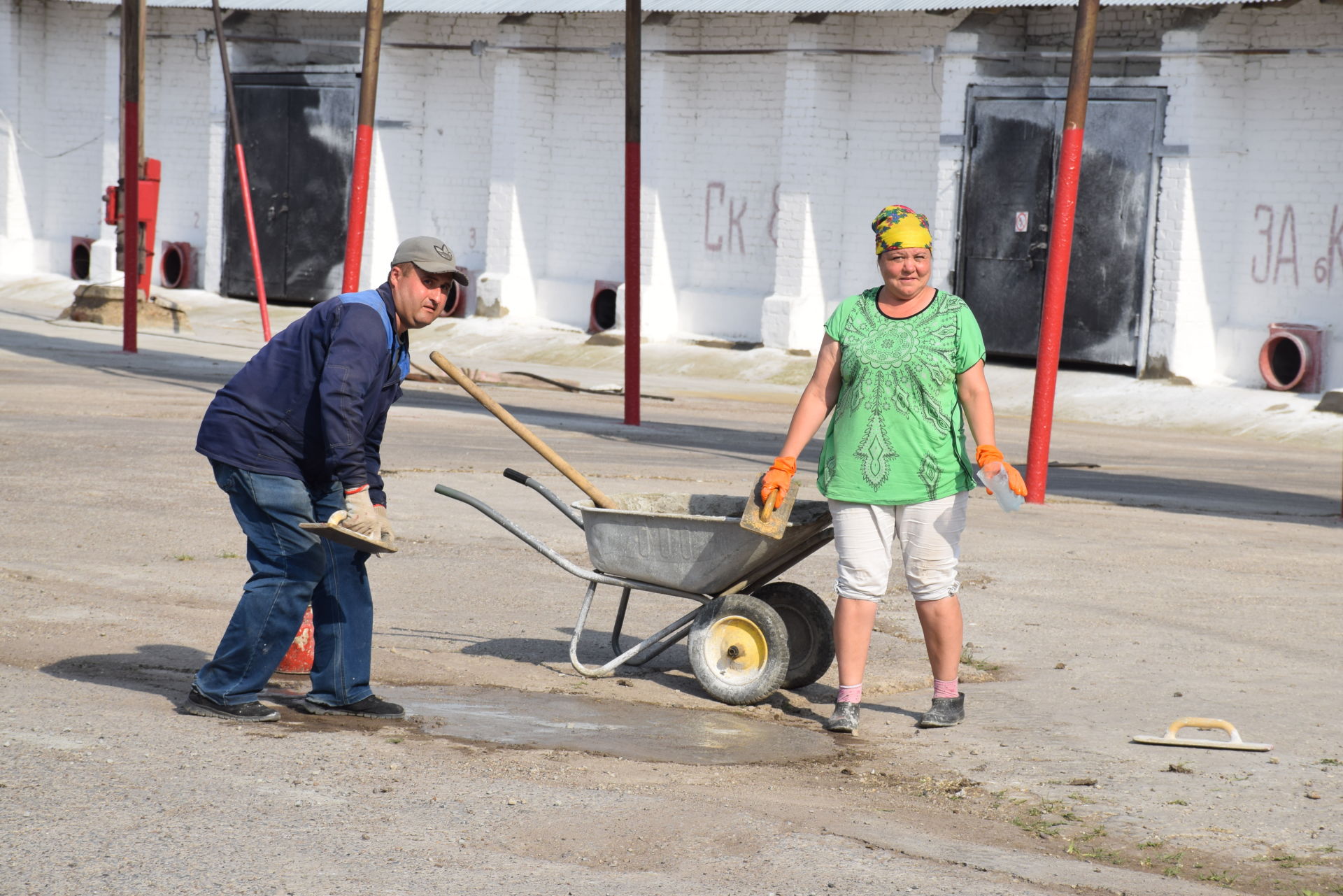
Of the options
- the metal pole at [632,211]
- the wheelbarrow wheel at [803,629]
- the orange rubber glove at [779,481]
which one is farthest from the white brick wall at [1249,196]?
the orange rubber glove at [779,481]

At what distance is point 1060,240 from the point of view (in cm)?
1011

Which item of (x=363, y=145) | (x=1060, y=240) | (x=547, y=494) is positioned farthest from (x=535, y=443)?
(x=363, y=145)

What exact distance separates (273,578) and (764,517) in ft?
Result: 4.91

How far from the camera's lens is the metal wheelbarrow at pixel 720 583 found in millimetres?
5453

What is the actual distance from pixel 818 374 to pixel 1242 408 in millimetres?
12604

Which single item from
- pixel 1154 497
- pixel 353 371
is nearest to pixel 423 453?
pixel 1154 497

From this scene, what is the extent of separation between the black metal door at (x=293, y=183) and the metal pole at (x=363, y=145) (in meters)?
11.7

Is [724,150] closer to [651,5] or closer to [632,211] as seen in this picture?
[651,5]

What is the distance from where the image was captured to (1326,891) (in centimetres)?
390

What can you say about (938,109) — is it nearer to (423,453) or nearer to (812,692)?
(423,453)

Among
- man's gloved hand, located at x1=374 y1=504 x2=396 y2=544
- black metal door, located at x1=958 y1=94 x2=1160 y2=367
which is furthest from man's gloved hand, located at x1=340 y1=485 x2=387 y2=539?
black metal door, located at x1=958 y1=94 x2=1160 y2=367

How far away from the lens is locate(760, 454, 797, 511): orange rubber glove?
5.17m

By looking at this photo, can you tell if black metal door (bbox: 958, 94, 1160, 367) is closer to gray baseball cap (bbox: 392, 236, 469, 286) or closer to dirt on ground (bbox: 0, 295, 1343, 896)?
dirt on ground (bbox: 0, 295, 1343, 896)

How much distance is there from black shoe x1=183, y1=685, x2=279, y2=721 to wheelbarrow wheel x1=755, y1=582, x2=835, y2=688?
5.75 ft
